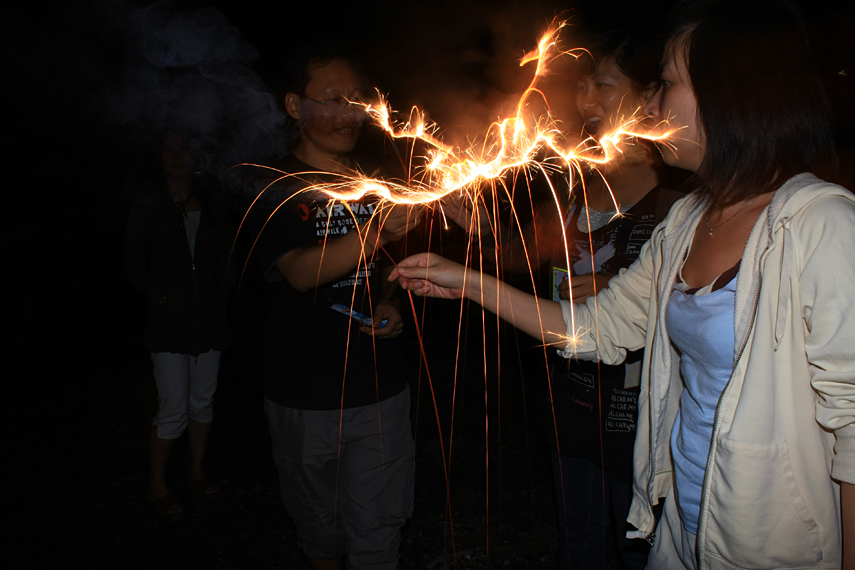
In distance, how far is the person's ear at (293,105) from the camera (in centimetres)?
221

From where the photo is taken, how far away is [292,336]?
7.05 feet

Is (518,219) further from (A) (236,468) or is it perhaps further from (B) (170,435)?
(A) (236,468)

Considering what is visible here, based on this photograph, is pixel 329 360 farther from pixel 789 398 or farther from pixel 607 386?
pixel 789 398

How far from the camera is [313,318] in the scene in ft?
7.03

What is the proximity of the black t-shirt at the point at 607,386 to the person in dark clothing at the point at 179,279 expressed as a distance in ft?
6.86

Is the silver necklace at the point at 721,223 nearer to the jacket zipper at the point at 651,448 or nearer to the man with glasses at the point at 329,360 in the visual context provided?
the jacket zipper at the point at 651,448

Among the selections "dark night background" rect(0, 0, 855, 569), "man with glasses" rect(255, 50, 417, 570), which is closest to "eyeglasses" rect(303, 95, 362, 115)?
"man with glasses" rect(255, 50, 417, 570)

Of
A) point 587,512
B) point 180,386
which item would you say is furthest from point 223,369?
point 587,512

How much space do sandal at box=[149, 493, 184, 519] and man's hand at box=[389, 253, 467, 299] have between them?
244 centimetres

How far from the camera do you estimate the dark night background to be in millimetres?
2512

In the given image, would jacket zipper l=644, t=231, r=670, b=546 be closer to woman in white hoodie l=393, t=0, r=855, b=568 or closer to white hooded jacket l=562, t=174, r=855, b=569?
woman in white hoodie l=393, t=0, r=855, b=568

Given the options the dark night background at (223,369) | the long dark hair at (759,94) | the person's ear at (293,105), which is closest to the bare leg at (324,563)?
the dark night background at (223,369)

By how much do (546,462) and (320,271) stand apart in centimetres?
257

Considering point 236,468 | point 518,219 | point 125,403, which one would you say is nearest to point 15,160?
point 125,403
